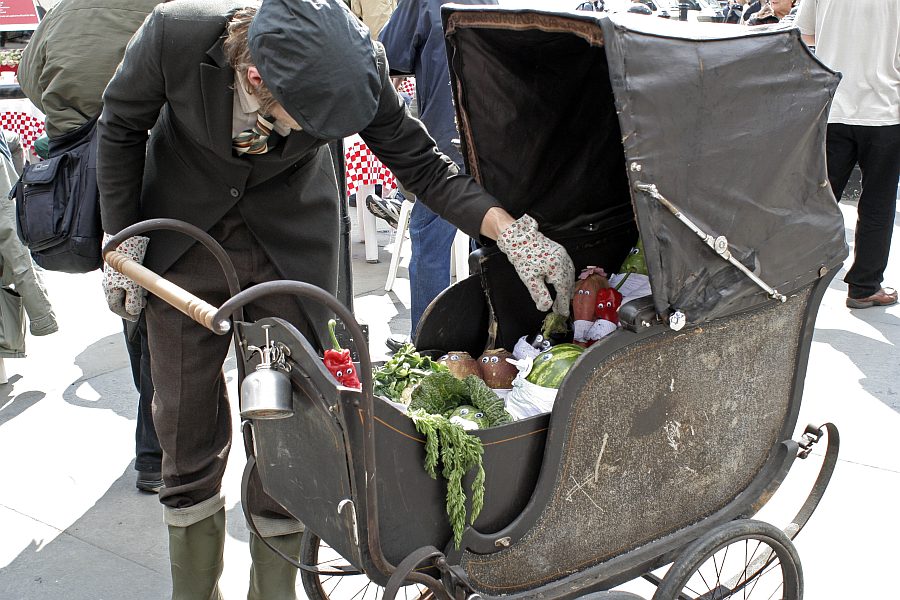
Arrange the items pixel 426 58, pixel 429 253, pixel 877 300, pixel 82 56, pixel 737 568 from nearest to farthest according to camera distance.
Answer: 1. pixel 737 568
2. pixel 82 56
3. pixel 426 58
4. pixel 429 253
5. pixel 877 300

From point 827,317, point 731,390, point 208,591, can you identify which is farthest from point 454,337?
point 827,317

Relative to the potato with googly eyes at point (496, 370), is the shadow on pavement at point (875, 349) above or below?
below

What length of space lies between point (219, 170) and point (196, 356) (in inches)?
19.0

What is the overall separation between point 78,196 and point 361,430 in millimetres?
1250

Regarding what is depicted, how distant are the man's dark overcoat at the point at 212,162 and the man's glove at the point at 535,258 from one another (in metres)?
0.10

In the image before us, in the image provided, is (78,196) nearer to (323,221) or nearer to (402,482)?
(323,221)

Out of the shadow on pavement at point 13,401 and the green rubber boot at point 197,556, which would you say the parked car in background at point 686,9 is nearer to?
the shadow on pavement at point 13,401

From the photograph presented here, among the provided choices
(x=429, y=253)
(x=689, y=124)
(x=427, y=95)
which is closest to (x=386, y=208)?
(x=429, y=253)

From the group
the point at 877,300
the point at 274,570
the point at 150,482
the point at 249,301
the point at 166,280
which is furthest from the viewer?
the point at 877,300

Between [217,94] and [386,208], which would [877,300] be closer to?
[386,208]

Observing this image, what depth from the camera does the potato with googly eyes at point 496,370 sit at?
251 centimetres

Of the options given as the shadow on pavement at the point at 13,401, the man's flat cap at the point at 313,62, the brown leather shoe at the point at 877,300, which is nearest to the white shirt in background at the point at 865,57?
the brown leather shoe at the point at 877,300

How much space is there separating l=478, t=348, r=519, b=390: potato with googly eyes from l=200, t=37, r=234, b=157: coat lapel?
939mm

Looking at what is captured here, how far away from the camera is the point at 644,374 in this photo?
208cm
